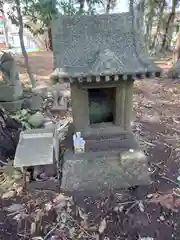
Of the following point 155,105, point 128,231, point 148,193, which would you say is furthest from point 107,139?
point 155,105

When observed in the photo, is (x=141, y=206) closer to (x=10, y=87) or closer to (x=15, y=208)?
(x=15, y=208)

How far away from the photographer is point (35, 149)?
3.28m

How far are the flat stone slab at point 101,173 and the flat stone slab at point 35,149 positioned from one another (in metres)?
0.30

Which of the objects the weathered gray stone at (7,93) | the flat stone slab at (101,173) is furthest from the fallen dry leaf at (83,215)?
the weathered gray stone at (7,93)

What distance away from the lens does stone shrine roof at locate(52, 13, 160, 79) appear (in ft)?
8.70

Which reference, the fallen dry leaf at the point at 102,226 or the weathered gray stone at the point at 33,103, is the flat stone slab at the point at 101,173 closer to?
the fallen dry leaf at the point at 102,226

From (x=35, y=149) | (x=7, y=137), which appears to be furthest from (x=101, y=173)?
(x=7, y=137)

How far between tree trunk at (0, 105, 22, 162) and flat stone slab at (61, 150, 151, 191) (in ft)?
4.03

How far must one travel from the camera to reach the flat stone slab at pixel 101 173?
332 centimetres

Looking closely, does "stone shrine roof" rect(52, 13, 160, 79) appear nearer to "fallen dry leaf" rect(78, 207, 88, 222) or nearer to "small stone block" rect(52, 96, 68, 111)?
"fallen dry leaf" rect(78, 207, 88, 222)

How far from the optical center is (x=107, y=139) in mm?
3473

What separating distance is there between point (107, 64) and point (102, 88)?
0.68 m

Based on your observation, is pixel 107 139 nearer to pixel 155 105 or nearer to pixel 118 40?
pixel 118 40

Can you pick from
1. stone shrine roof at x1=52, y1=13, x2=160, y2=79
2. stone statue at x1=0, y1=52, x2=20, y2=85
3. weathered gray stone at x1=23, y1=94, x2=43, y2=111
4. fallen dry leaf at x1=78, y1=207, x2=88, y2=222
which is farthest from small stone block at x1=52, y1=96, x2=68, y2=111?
fallen dry leaf at x1=78, y1=207, x2=88, y2=222
